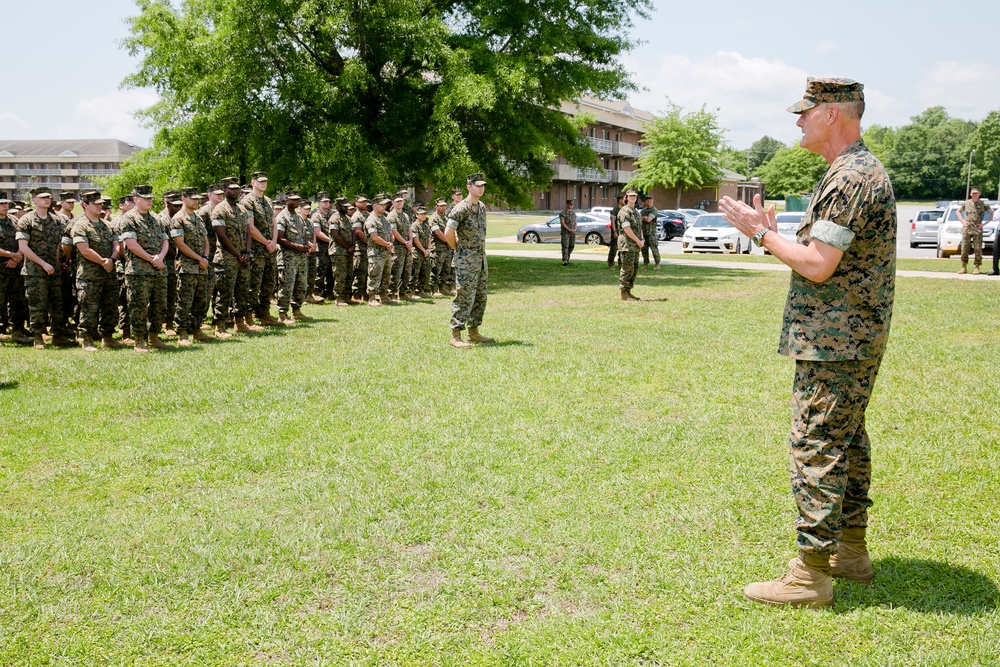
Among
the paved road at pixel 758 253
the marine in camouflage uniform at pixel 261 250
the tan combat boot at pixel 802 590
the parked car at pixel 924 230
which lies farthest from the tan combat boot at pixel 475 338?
the parked car at pixel 924 230

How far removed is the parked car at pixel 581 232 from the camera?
36.8 metres

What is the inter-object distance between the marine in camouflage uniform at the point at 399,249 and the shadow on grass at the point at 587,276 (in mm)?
2408

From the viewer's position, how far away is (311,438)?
6188mm

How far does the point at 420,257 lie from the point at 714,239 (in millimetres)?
16320

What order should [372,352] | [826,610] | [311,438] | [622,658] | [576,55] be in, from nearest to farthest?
[622,658], [826,610], [311,438], [372,352], [576,55]

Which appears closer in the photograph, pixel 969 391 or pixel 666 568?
pixel 666 568

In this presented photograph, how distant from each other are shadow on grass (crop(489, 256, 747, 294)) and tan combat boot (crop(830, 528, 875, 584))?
13.5m

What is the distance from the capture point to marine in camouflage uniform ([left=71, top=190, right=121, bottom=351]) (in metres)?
10.0

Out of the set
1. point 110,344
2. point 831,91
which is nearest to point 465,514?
point 831,91

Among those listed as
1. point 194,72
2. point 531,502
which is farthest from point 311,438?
point 194,72

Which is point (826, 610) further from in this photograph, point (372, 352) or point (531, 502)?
point (372, 352)

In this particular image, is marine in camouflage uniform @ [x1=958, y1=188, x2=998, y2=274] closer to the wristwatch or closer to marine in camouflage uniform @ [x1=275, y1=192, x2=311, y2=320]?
marine in camouflage uniform @ [x1=275, y1=192, x2=311, y2=320]

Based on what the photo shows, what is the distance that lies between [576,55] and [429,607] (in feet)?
64.6

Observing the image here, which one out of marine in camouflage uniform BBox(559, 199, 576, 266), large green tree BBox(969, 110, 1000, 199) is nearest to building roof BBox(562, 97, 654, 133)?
marine in camouflage uniform BBox(559, 199, 576, 266)
